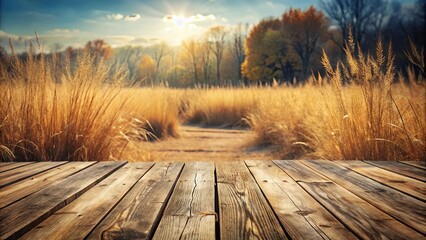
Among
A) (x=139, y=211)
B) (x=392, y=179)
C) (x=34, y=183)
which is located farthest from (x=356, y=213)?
(x=34, y=183)

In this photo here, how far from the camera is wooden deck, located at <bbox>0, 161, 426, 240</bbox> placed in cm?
108

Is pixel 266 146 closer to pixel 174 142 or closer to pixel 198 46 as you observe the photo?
pixel 174 142

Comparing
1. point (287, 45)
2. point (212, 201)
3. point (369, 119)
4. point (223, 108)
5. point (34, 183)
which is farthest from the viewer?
point (287, 45)

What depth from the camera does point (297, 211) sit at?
125 cm

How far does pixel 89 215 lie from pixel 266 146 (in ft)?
15.4

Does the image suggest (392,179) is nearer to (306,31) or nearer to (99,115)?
(99,115)

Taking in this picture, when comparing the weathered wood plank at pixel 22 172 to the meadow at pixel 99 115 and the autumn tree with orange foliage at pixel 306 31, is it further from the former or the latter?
the autumn tree with orange foliage at pixel 306 31

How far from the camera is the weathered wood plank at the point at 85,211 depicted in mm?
1056

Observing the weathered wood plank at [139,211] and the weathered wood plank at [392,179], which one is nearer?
the weathered wood plank at [139,211]

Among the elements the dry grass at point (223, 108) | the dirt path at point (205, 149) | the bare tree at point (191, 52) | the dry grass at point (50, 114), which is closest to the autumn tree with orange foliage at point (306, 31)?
the bare tree at point (191, 52)

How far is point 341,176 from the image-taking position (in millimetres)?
1842

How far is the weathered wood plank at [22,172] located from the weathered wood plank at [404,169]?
2.05 meters

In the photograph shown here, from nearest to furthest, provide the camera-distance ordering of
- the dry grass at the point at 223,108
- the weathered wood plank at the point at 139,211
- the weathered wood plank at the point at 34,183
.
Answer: the weathered wood plank at the point at 139,211, the weathered wood plank at the point at 34,183, the dry grass at the point at 223,108

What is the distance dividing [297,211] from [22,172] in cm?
155
